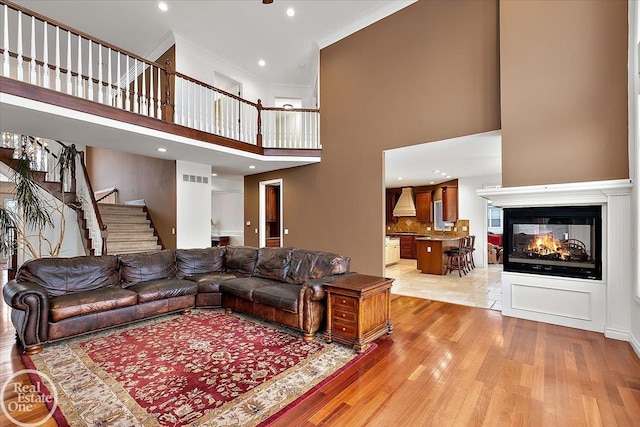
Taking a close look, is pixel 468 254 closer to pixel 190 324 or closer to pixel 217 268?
pixel 217 268

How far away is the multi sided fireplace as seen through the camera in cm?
367

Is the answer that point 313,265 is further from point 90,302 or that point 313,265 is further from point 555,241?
point 555,241

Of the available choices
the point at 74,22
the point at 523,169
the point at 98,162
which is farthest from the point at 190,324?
the point at 98,162

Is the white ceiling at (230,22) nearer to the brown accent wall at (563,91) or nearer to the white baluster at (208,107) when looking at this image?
the white baluster at (208,107)

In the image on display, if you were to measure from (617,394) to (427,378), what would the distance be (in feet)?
4.64

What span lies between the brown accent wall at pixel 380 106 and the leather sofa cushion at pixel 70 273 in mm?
3980

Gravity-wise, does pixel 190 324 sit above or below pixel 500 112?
below

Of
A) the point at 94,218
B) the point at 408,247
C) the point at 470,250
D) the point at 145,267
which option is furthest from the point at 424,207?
the point at 94,218

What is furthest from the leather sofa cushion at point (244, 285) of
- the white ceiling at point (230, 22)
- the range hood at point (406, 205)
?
the range hood at point (406, 205)

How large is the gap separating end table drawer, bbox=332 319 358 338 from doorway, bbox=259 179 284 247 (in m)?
4.50

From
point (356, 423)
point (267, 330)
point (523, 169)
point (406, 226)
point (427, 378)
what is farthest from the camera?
point (406, 226)

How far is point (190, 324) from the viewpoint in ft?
12.6

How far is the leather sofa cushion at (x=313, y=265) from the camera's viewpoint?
12.9 feet

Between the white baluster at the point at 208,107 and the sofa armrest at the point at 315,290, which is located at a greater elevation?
the white baluster at the point at 208,107
